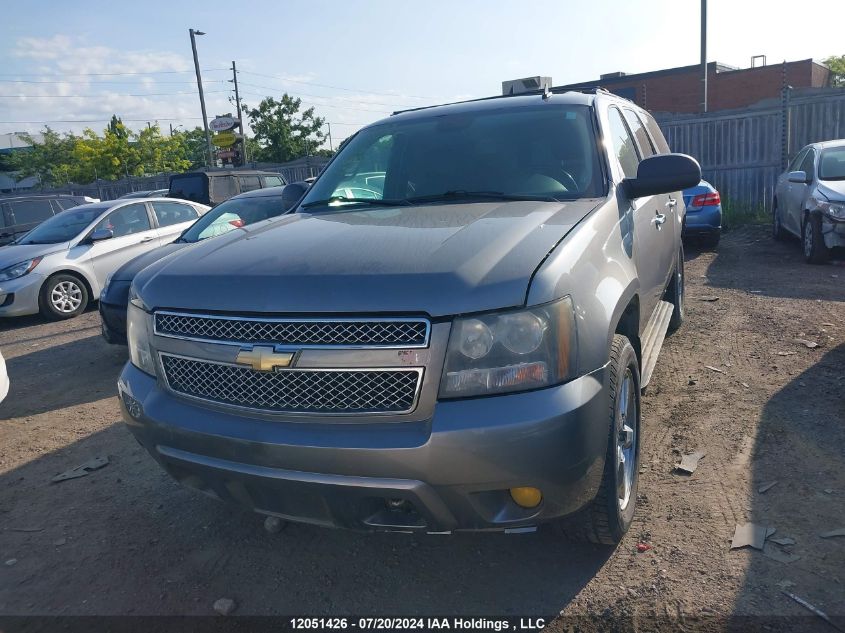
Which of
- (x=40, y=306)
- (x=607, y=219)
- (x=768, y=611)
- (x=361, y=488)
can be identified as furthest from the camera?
(x=40, y=306)

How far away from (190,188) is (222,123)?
22.6 metres

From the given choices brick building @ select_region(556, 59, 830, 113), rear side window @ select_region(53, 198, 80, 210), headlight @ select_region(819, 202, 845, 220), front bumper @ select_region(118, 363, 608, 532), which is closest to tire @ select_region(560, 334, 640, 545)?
front bumper @ select_region(118, 363, 608, 532)

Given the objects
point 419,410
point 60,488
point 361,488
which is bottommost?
point 60,488

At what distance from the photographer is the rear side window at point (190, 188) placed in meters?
13.9

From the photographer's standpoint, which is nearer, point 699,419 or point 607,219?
point 607,219

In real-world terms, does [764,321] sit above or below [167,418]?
below

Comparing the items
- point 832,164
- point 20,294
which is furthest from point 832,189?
point 20,294

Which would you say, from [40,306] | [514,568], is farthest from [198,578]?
[40,306]

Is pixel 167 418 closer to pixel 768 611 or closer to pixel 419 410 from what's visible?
pixel 419 410

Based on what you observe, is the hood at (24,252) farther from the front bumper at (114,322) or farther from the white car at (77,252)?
the front bumper at (114,322)

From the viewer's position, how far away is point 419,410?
7.45ft

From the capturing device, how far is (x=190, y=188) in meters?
14.1

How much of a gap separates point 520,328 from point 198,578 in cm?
182

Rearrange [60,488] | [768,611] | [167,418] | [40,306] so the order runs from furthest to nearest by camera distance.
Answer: [40,306] → [60,488] → [167,418] → [768,611]
